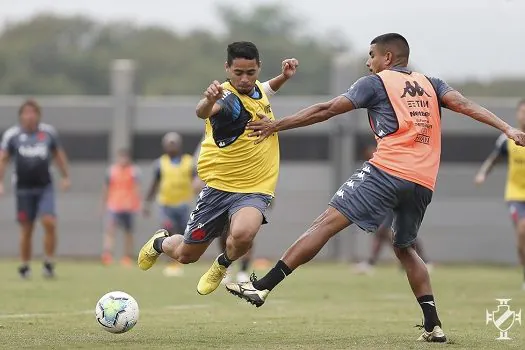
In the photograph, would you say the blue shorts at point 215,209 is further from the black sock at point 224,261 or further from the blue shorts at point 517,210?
the blue shorts at point 517,210

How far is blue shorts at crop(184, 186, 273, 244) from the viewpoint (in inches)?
391

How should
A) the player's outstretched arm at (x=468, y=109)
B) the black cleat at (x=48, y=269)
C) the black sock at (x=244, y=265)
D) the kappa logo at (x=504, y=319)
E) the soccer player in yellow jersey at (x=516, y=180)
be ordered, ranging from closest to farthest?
1. the player's outstretched arm at (x=468, y=109)
2. the kappa logo at (x=504, y=319)
3. the soccer player in yellow jersey at (x=516, y=180)
4. the black cleat at (x=48, y=269)
5. the black sock at (x=244, y=265)

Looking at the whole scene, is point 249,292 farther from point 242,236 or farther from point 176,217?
point 176,217

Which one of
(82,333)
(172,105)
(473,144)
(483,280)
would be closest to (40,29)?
(172,105)

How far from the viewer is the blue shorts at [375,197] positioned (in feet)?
29.1

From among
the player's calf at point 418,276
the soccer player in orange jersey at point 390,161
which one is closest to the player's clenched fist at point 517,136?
the soccer player in orange jersey at point 390,161

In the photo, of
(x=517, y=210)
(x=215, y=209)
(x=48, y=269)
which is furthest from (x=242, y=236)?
(x=48, y=269)

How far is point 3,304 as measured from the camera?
12.4 metres

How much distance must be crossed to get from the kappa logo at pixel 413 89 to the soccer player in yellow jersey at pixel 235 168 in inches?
50.2

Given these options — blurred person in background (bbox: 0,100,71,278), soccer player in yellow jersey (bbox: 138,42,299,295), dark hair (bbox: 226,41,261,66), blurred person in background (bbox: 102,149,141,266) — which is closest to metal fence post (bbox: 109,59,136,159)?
blurred person in background (bbox: 102,149,141,266)

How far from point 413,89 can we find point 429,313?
1787 mm

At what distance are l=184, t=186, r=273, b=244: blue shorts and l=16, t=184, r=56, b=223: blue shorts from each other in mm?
7337

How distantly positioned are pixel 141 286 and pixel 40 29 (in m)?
45.0

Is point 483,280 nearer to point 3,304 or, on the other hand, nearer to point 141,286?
point 141,286
